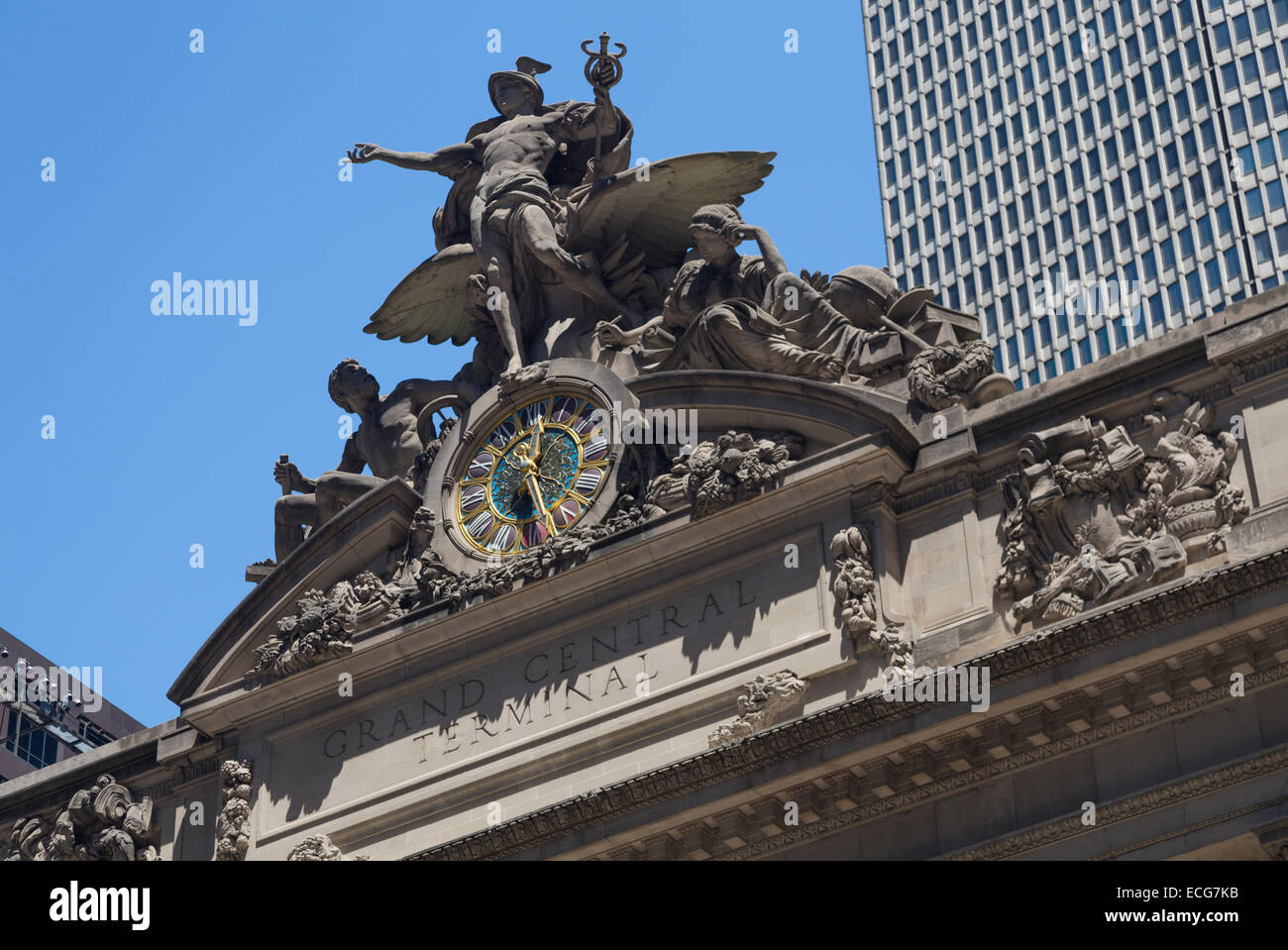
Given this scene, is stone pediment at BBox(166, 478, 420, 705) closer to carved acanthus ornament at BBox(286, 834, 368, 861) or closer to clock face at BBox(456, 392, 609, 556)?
clock face at BBox(456, 392, 609, 556)

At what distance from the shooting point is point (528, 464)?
3616cm

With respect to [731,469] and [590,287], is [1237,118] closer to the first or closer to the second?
[590,287]

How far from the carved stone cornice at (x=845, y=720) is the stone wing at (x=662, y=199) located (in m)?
10.3

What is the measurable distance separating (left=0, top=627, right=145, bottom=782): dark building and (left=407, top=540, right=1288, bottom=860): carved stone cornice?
117ft

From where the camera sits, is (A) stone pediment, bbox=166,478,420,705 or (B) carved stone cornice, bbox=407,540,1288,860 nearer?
(B) carved stone cornice, bbox=407,540,1288,860

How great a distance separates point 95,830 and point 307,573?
482cm

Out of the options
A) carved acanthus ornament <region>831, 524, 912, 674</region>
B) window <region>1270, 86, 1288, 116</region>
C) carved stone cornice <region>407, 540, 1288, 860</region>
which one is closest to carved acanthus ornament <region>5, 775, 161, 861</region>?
carved stone cornice <region>407, 540, 1288, 860</region>

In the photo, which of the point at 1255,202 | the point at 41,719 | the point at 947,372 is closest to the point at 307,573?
the point at 947,372

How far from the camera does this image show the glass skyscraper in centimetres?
8512

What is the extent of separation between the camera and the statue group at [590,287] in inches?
1355

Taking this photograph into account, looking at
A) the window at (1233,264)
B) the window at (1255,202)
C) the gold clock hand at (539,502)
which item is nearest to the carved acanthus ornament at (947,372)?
the gold clock hand at (539,502)

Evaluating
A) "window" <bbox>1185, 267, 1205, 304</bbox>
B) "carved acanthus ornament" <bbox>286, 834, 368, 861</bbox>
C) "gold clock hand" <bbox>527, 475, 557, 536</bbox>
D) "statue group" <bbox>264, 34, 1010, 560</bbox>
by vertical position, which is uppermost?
"window" <bbox>1185, 267, 1205, 304</bbox>

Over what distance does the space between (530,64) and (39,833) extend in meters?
14.1
